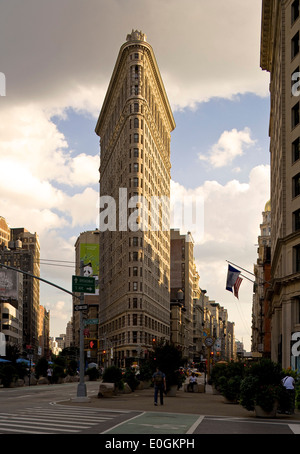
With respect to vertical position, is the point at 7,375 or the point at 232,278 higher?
the point at 232,278

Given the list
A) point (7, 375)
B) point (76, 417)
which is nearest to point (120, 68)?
point (7, 375)

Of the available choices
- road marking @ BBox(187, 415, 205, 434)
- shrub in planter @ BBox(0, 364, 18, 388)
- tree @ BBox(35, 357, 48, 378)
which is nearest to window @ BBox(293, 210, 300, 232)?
shrub in planter @ BBox(0, 364, 18, 388)

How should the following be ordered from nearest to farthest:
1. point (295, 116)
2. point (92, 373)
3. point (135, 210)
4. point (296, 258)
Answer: point (296, 258) → point (295, 116) → point (92, 373) → point (135, 210)

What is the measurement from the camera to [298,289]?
4662 cm

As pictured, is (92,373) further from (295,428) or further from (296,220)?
(295,428)

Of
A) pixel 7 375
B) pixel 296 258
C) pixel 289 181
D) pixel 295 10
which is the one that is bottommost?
pixel 7 375

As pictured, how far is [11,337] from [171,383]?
136390 millimetres

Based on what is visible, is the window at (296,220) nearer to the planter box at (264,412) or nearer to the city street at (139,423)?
the city street at (139,423)

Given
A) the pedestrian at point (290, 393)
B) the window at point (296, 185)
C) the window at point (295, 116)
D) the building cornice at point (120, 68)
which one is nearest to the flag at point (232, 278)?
the window at point (296, 185)

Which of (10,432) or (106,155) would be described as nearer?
(10,432)
